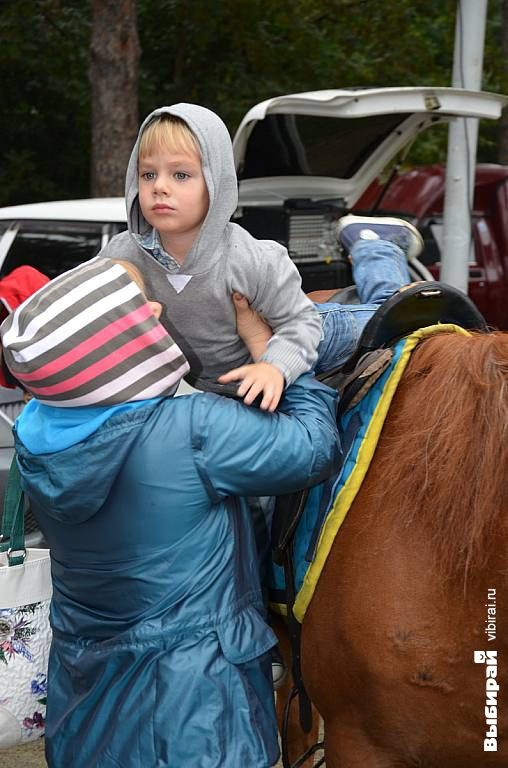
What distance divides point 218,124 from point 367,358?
56 cm

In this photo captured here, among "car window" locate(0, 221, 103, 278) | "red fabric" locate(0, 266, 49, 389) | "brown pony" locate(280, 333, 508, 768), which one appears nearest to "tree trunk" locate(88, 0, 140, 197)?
"car window" locate(0, 221, 103, 278)

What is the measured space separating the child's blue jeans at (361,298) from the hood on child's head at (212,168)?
18.2 inches

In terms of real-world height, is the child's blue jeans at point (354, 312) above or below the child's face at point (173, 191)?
below

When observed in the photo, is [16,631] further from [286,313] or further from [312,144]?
[312,144]

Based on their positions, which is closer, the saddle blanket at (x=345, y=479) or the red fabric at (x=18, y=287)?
the saddle blanket at (x=345, y=479)

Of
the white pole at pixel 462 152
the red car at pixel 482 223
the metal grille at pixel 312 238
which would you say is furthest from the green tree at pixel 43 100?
the metal grille at pixel 312 238

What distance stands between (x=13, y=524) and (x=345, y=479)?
705 millimetres

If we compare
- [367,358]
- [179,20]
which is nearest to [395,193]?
[179,20]

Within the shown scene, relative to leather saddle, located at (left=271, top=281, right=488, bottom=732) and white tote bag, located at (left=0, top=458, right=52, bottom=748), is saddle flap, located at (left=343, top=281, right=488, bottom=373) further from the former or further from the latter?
white tote bag, located at (left=0, top=458, right=52, bottom=748)

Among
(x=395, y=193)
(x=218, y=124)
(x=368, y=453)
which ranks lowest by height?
(x=395, y=193)

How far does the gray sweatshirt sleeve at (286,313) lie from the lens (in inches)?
81.2

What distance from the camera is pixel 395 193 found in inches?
360

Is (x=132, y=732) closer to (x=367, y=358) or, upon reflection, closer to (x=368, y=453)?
(x=368, y=453)

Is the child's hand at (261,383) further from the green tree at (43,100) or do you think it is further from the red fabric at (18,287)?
the green tree at (43,100)
